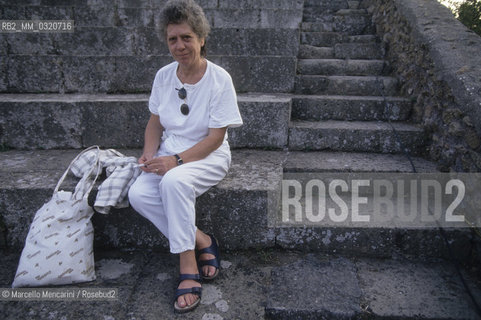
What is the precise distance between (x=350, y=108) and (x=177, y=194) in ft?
7.08

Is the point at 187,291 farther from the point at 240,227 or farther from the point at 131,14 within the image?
the point at 131,14

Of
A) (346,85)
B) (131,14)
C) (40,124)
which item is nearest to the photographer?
(40,124)

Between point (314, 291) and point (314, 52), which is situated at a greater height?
point (314, 52)

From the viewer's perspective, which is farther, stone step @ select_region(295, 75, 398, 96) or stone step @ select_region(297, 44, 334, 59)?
stone step @ select_region(297, 44, 334, 59)

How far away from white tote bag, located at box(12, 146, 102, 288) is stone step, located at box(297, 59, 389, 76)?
9.38 ft

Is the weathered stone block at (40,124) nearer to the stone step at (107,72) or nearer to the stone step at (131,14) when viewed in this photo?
the stone step at (107,72)

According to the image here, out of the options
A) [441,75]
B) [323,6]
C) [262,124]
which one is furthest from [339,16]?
[262,124]

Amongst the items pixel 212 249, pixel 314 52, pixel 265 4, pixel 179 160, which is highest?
pixel 265 4

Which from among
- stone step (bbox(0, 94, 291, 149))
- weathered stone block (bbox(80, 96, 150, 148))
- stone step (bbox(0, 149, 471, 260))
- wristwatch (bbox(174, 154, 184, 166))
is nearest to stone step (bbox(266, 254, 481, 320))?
stone step (bbox(0, 149, 471, 260))

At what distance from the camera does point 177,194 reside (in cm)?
178

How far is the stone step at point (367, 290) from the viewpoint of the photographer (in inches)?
66.3

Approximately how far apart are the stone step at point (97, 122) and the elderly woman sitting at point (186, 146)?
26.7 inches

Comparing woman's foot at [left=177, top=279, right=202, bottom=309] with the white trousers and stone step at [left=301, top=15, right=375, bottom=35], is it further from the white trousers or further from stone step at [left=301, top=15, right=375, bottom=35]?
stone step at [left=301, top=15, right=375, bottom=35]

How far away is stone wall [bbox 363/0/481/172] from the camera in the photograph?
2.16 metres
